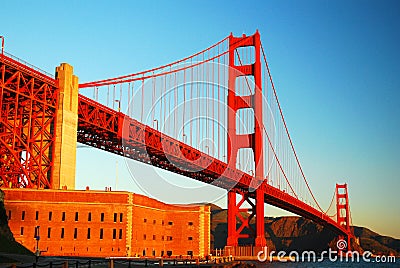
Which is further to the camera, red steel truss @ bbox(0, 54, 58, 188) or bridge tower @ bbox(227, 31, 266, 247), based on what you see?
bridge tower @ bbox(227, 31, 266, 247)

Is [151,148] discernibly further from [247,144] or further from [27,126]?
[247,144]

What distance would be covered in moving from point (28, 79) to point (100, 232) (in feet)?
55.0

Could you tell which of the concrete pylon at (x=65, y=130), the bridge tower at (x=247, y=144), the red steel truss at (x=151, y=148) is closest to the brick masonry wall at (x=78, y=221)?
the concrete pylon at (x=65, y=130)

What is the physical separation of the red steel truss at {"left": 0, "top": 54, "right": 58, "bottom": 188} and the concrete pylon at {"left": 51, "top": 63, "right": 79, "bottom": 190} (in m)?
0.67

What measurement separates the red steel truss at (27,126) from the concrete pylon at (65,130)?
0.67 metres

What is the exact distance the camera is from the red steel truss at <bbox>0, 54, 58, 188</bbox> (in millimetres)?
55719

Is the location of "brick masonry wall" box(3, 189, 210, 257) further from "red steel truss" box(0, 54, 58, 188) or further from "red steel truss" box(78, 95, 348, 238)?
"red steel truss" box(78, 95, 348, 238)

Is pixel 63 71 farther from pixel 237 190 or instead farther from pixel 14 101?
pixel 237 190

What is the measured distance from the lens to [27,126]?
58.5m

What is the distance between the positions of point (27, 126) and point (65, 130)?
13.1ft

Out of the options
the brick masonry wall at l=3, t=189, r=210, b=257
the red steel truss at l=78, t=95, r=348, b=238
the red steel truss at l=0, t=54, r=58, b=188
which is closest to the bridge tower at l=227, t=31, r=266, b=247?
the red steel truss at l=78, t=95, r=348, b=238

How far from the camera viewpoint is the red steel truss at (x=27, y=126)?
55.7 metres

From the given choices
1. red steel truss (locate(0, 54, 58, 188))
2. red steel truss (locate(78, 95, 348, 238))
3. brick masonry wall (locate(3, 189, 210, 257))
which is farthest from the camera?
red steel truss (locate(78, 95, 348, 238))

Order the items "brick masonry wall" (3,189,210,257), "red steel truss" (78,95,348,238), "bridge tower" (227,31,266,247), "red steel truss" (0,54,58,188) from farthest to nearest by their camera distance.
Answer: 1. "bridge tower" (227,31,266,247)
2. "red steel truss" (78,95,348,238)
3. "red steel truss" (0,54,58,188)
4. "brick masonry wall" (3,189,210,257)
